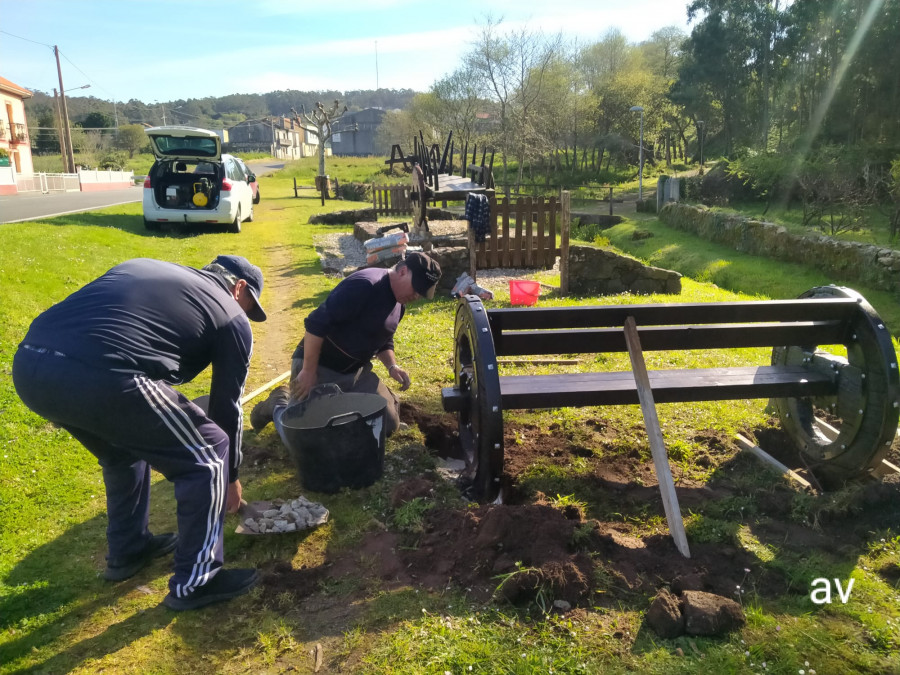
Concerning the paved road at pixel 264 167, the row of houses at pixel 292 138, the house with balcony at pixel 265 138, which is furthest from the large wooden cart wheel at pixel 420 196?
the house with balcony at pixel 265 138

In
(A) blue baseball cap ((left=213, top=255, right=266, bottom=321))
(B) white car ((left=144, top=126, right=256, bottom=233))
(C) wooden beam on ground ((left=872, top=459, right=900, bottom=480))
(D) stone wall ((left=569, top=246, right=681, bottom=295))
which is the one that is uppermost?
(B) white car ((left=144, top=126, right=256, bottom=233))

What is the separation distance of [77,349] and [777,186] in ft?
95.9

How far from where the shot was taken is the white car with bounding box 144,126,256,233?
607 inches

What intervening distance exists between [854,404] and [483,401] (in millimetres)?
2240

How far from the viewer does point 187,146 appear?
15.8 metres

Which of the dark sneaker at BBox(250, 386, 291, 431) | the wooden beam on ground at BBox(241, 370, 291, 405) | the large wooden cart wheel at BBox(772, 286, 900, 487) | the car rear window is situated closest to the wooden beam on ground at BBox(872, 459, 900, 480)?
the large wooden cart wheel at BBox(772, 286, 900, 487)

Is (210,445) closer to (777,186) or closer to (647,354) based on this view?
(647,354)

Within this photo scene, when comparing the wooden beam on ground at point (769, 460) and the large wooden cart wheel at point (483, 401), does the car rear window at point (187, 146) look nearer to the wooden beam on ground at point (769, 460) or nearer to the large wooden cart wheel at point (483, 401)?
the large wooden cart wheel at point (483, 401)

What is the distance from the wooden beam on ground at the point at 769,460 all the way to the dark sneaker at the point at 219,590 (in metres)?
3.33

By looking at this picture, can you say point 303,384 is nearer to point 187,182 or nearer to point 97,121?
point 187,182

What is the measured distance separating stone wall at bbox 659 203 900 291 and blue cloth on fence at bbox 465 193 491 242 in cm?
770

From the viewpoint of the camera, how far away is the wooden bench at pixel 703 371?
11.6 ft

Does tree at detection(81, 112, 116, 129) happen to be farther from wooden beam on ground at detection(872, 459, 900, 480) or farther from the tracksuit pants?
wooden beam on ground at detection(872, 459, 900, 480)

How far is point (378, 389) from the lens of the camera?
4.93m
